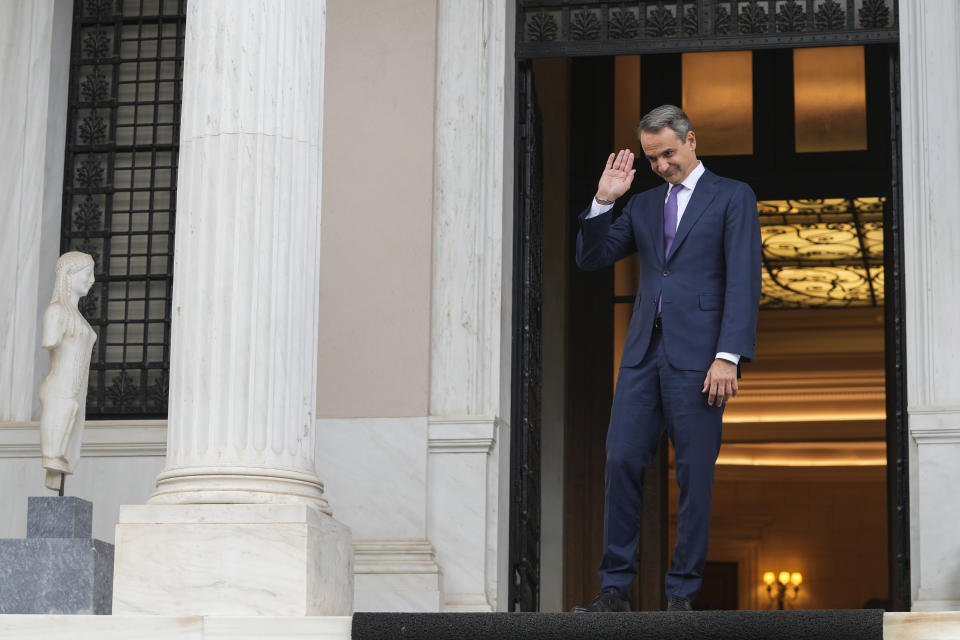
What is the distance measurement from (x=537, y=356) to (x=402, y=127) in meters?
1.81

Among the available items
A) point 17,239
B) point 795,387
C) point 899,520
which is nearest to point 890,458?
point 899,520

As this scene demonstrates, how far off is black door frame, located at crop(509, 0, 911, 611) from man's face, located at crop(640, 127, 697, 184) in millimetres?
2857

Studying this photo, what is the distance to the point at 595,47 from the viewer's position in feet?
36.7

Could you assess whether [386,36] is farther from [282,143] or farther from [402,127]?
[282,143]

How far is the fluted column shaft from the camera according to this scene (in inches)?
319

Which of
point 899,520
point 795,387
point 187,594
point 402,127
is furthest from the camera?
point 795,387

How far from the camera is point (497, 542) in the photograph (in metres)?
10.4

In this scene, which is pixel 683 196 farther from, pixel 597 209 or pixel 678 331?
pixel 678 331

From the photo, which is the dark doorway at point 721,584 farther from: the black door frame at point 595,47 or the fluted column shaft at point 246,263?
the fluted column shaft at point 246,263

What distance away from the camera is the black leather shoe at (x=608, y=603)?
7633 mm

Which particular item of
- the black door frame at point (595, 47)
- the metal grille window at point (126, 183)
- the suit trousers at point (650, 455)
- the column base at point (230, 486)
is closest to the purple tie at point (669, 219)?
the suit trousers at point (650, 455)

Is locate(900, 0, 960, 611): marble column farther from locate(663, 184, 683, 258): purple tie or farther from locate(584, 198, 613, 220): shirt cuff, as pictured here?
locate(584, 198, 613, 220): shirt cuff

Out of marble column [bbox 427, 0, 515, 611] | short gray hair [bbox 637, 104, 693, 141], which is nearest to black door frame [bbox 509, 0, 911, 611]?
marble column [bbox 427, 0, 515, 611]

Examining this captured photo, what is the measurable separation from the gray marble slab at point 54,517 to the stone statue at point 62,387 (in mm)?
533
